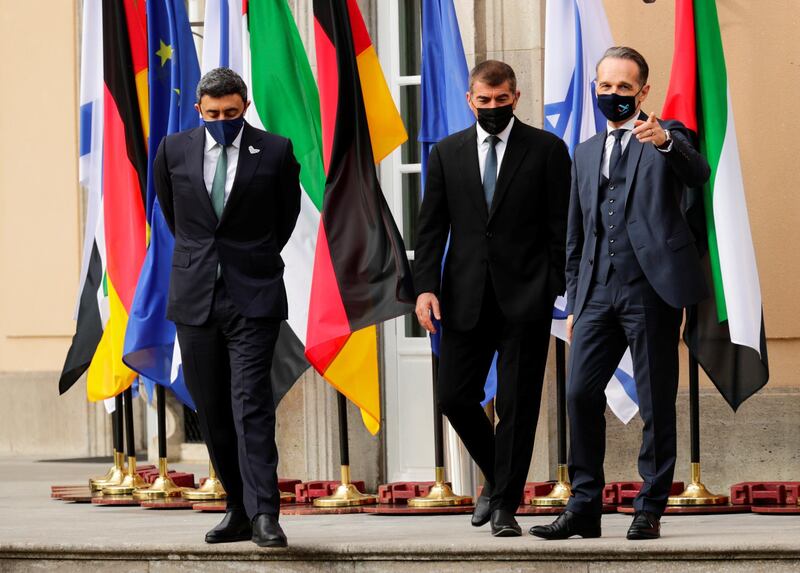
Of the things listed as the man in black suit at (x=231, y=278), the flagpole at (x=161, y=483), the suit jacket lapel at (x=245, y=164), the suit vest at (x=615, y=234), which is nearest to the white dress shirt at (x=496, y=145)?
the suit vest at (x=615, y=234)

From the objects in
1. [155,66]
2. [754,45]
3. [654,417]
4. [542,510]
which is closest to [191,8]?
[155,66]

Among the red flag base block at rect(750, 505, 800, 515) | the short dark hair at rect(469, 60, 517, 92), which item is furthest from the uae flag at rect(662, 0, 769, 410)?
the short dark hair at rect(469, 60, 517, 92)

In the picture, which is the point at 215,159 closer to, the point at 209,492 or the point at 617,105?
the point at 617,105

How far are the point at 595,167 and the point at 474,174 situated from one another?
0.67m

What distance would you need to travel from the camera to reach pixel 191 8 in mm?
14945

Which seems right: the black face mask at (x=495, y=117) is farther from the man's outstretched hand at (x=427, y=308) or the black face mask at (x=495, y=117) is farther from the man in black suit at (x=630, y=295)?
the man's outstretched hand at (x=427, y=308)

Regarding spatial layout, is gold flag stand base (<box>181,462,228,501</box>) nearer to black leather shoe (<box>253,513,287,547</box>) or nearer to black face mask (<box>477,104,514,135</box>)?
black leather shoe (<box>253,513,287,547</box>)

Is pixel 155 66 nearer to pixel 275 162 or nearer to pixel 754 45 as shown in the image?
pixel 275 162

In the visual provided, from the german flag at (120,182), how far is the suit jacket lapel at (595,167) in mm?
3720

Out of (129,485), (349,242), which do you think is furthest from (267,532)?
(129,485)

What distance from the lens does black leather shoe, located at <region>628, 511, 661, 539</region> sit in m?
7.36

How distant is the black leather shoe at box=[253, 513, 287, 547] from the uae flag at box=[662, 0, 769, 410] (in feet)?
9.19

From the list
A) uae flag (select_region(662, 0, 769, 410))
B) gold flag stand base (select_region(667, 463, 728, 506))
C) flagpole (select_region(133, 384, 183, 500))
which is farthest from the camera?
flagpole (select_region(133, 384, 183, 500))

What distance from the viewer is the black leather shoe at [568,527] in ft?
24.5
